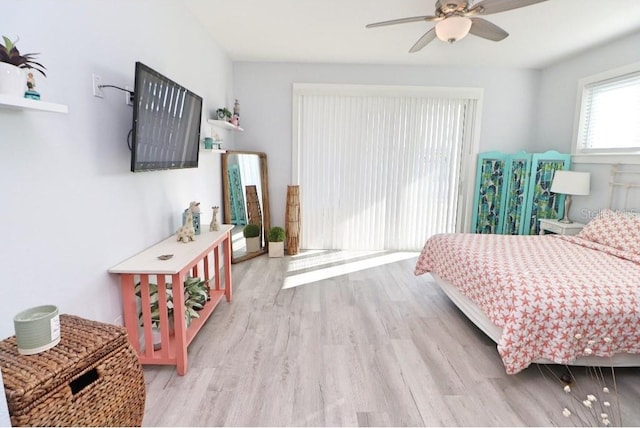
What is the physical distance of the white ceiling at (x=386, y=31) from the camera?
2.76 metres

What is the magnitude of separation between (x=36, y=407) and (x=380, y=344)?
1.95 meters

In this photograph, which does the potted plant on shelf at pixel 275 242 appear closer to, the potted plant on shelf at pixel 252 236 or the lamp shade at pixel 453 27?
the potted plant on shelf at pixel 252 236

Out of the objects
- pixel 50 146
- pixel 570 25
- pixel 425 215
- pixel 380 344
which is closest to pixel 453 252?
pixel 380 344

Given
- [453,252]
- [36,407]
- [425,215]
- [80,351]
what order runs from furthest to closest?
[425,215], [453,252], [80,351], [36,407]

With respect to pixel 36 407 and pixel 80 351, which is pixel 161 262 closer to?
pixel 80 351

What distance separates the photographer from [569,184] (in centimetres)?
362

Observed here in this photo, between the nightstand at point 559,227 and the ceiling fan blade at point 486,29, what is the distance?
2.32m

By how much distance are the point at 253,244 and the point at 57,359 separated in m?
3.32

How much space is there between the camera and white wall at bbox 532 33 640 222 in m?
3.40

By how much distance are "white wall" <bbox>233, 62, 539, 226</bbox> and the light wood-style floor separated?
2.26 metres

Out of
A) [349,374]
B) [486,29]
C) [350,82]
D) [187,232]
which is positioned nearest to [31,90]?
[187,232]

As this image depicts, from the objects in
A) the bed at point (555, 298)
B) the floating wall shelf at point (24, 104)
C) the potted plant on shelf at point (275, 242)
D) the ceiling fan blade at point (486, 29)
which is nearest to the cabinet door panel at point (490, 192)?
the bed at point (555, 298)

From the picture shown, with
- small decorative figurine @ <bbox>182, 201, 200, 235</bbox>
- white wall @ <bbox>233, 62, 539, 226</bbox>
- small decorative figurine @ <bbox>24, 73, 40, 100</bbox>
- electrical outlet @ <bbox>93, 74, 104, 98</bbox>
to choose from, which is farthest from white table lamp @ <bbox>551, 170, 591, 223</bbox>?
small decorative figurine @ <bbox>24, 73, 40, 100</bbox>

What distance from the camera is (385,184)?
471cm
